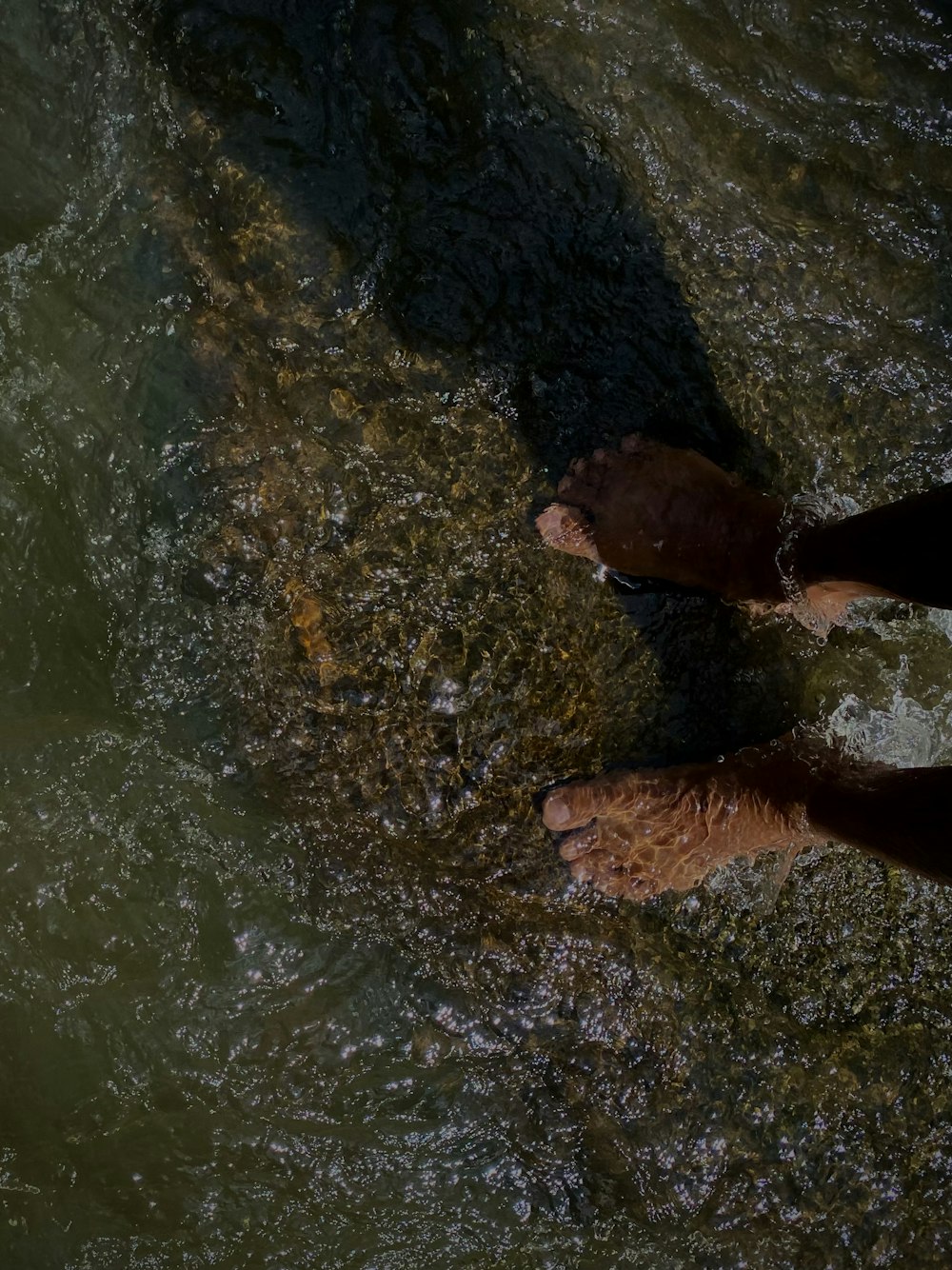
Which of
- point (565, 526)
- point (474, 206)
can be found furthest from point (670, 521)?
point (474, 206)

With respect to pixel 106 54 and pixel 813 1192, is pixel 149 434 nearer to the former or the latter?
pixel 106 54

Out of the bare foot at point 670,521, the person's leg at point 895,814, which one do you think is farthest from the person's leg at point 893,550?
the person's leg at point 895,814

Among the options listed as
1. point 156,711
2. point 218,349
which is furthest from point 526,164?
point 156,711

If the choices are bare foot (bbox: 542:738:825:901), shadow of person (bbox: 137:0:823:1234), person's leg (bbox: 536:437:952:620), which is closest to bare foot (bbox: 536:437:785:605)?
person's leg (bbox: 536:437:952:620)

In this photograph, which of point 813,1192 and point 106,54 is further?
point 813,1192

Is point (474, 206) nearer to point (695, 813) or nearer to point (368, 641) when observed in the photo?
point (368, 641)

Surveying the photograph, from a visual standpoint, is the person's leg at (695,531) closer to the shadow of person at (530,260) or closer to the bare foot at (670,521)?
the bare foot at (670,521)

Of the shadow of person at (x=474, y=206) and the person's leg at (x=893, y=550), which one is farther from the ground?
the shadow of person at (x=474, y=206)
